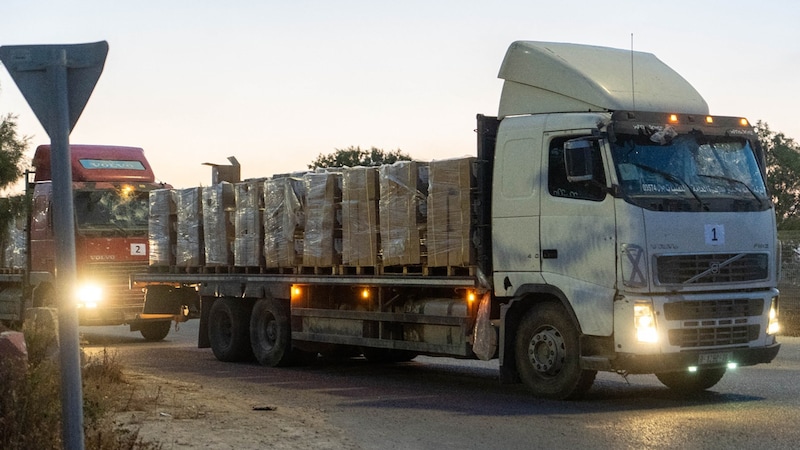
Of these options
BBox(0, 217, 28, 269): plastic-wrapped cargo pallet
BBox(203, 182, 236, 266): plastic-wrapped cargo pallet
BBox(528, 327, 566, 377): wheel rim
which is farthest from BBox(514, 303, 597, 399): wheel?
BBox(0, 217, 28, 269): plastic-wrapped cargo pallet

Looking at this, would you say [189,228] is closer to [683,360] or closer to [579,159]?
[579,159]

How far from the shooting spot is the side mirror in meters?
12.2

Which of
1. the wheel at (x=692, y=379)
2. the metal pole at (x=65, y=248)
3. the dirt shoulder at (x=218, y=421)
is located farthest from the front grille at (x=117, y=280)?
the metal pole at (x=65, y=248)

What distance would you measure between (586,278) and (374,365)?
20.8 ft

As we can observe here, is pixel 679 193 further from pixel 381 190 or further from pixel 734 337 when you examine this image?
pixel 381 190

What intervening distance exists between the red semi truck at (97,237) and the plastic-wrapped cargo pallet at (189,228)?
1.97m

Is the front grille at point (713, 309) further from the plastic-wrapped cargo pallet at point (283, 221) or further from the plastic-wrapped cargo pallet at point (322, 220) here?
the plastic-wrapped cargo pallet at point (283, 221)

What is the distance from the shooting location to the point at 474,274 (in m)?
13.7

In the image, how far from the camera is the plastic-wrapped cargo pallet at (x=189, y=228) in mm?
19281

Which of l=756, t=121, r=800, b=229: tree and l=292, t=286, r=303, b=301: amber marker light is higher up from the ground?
l=756, t=121, r=800, b=229: tree

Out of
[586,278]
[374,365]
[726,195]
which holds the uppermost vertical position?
[726,195]

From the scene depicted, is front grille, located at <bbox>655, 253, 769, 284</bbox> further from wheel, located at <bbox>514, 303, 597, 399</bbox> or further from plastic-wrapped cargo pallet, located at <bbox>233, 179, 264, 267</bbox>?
plastic-wrapped cargo pallet, located at <bbox>233, 179, 264, 267</bbox>

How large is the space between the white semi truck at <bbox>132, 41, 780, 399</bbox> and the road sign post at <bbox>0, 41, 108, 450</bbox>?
672 cm

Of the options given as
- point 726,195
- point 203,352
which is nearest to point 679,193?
point 726,195
